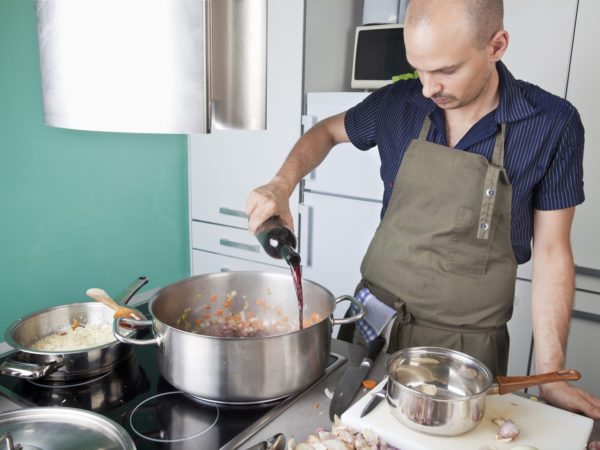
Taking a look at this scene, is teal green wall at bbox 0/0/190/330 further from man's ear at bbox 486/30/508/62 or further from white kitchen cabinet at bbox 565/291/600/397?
white kitchen cabinet at bbox 565/291/600/397

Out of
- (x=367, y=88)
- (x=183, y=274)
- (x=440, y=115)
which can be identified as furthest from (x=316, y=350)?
(x=183, y=274)

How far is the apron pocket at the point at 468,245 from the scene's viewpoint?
3.93 ft

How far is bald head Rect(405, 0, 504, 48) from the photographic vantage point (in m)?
1.01

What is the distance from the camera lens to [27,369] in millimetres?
857

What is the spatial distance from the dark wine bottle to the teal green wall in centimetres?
148

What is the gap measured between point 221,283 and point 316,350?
339mm

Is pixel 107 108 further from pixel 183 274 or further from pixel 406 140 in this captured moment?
pixel 183 274

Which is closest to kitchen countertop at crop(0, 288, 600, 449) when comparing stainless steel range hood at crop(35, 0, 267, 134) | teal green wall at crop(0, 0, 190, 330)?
stainless steel range hood at crop(35, 0, 267, 134)

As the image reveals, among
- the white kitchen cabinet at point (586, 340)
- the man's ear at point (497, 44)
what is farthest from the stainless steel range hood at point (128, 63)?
the white kitchen cabinet at point (586, 340)

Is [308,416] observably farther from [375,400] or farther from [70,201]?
[70,201]

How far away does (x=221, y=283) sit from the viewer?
1121 mm

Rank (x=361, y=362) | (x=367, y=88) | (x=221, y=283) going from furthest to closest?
1. (x=367, y=88)
2. (x=221, y=283)
3. (x=361, y=362)

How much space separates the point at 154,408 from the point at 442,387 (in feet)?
1.61

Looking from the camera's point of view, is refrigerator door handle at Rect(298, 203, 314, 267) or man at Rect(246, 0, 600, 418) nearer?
man at Rect(246, 0, 600, 418)
